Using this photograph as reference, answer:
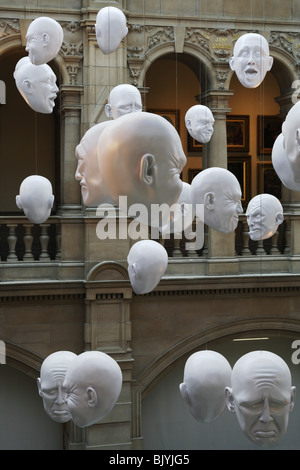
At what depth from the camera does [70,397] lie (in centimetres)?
596

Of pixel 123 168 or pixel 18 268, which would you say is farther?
pixel 18 268

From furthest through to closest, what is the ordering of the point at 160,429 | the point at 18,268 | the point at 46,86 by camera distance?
the point at 160,429 → the point at 18,268 → the point at 46,86

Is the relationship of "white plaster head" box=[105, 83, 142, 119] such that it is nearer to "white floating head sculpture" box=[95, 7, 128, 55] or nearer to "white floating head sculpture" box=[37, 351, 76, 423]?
"white floating head sculpture" box=[95, 7, 128, 55]

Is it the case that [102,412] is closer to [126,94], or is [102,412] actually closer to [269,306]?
[126,94]

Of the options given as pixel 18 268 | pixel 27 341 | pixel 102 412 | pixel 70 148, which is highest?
pixel 70 148

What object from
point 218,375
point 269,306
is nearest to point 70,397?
point 218,375

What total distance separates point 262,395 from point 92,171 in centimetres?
200

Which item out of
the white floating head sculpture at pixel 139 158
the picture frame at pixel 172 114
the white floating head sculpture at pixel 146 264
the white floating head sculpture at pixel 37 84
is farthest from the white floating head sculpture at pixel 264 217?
the picture frame at pixel 172 114

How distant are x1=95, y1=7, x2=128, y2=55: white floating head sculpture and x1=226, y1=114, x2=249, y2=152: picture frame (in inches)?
292

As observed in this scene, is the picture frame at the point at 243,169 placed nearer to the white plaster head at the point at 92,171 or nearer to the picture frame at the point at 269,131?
the picture frame at the point at 269,131

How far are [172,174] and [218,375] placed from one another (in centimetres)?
134

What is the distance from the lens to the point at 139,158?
564cm

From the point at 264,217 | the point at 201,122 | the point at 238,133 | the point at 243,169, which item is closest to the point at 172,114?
the point at 238,133

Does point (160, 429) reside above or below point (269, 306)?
below
